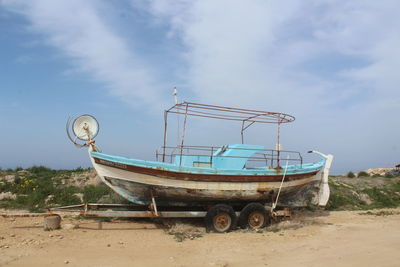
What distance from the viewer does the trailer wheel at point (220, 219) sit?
9.52 meters

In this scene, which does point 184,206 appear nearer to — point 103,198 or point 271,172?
point 271,172


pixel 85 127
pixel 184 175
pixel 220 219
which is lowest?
pixel 220 219

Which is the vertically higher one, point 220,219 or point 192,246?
point 220,219

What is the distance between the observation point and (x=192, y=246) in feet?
25.9

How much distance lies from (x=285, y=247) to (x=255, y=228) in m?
2.18

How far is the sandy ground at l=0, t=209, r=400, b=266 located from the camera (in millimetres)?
6605

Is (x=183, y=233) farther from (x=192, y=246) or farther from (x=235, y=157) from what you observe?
(x=235, y=157)

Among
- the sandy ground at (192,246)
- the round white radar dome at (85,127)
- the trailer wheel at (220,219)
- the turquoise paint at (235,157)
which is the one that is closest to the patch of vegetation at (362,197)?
the sandy ground at (192,246)

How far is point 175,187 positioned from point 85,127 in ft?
9.97

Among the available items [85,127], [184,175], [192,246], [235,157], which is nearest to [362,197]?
[235,157]

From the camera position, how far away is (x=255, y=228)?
32.9 ft

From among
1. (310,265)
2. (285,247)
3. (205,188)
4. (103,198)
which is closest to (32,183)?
(103,198)

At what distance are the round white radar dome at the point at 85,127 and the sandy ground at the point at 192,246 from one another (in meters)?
2.55

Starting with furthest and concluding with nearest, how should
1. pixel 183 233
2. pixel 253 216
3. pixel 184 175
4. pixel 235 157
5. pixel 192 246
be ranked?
A: pixel 235 157
pixel 253 216
pixel 184 175
pixel 183 233
pixel 192 246
